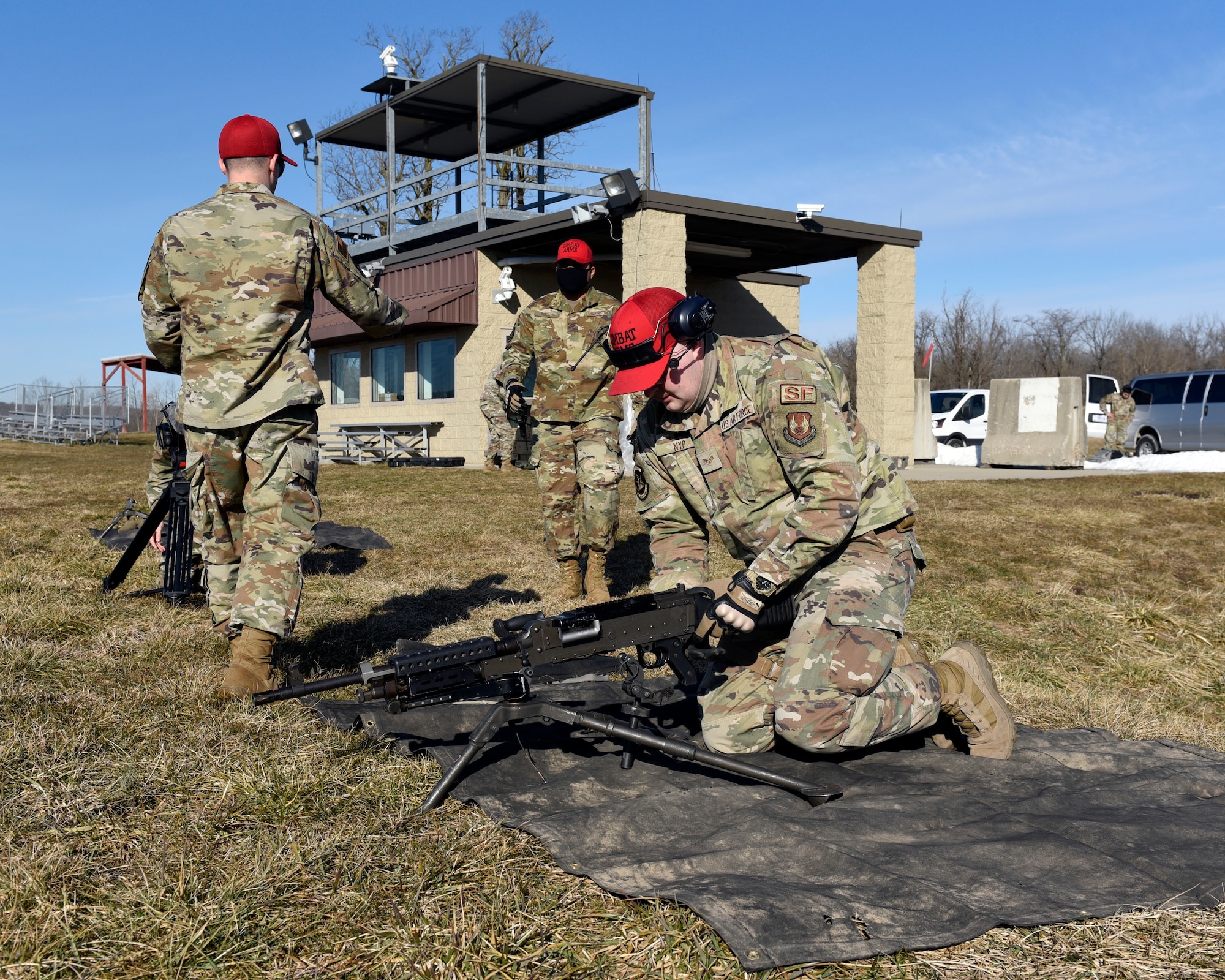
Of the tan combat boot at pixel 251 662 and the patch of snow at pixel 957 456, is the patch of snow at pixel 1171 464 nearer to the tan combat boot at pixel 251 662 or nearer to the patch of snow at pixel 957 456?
the patch of snow at pixel 957 456

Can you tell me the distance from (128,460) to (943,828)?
2194cm

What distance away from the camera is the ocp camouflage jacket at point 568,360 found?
6.48 m

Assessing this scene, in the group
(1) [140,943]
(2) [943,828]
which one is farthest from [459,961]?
(2) [943,828]

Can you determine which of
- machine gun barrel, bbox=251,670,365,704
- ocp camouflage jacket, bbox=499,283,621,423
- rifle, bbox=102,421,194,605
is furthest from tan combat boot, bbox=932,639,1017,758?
rifle, bbox=102,421,194,605

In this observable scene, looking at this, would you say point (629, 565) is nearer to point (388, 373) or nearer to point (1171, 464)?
point (1171, 464)

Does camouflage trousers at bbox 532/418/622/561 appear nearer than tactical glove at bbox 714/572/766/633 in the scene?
No

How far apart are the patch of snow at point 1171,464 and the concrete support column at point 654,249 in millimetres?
8295

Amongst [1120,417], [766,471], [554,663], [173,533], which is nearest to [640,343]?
[766,471]

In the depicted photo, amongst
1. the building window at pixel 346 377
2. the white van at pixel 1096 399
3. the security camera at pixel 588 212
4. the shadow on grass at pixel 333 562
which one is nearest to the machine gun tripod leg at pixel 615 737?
the shadow on grass at pixel 333 562

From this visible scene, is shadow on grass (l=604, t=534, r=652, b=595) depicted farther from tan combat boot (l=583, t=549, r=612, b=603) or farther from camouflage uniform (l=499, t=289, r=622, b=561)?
camouflage uniform (l=499, t=289, r=622, b=561)

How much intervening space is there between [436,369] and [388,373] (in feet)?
6.89

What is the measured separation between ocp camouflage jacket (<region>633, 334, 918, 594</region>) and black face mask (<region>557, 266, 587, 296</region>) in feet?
9.11

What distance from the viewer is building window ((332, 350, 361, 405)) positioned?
862 inches

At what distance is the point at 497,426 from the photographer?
6.84 m
